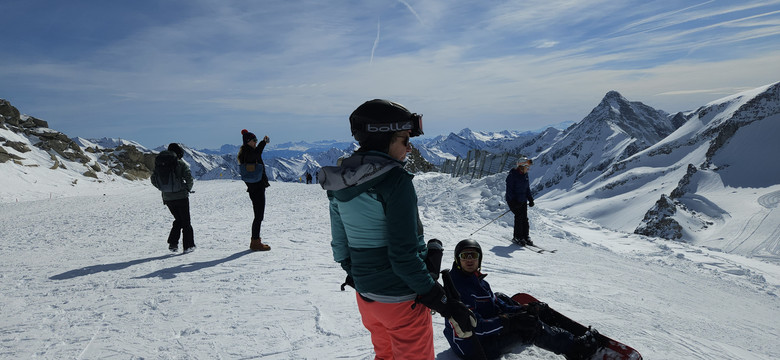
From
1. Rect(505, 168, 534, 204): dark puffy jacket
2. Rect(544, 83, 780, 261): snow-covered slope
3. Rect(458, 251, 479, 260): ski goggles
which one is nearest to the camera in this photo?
Rect(458, 251, 479, 260): ski goggles

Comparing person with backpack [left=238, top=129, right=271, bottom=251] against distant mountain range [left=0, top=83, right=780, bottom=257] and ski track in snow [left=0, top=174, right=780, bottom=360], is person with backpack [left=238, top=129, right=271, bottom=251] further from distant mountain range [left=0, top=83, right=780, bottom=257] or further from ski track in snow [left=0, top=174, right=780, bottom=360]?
distant mountain range [left=0, top=83, right=780, bottom=257]

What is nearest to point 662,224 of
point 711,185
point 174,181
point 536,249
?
point 711,185

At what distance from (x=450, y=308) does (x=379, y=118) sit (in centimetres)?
116

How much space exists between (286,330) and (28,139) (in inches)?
1619

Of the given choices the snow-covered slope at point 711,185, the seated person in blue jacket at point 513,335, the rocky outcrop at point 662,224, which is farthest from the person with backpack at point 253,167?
the rocky outcrop at point 662,224

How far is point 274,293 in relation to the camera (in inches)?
210

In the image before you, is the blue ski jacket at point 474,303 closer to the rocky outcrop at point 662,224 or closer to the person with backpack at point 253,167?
the person with backpack at point 253,167

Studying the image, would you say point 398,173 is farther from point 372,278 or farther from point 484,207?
point 484,207

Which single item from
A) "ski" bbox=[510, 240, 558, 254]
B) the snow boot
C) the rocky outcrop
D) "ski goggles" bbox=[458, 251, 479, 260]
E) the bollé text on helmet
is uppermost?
the bollé text on helmet

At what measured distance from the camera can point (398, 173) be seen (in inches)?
86.3

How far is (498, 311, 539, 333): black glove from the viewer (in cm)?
345

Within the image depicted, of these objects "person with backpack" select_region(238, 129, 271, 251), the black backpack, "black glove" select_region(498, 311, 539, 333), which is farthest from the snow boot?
"black glove" select_region(498, 311, 539, 333)

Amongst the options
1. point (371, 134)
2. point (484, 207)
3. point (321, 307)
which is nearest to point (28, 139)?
point (484, 207)

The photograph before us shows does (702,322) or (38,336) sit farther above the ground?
(38,336)
